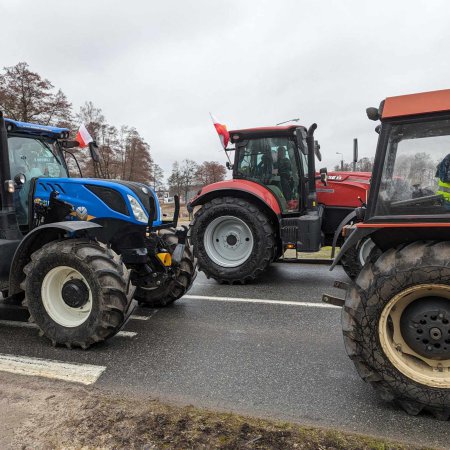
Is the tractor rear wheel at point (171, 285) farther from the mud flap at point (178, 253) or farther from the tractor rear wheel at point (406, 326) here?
the tractor rear wheel at point (406, 326)

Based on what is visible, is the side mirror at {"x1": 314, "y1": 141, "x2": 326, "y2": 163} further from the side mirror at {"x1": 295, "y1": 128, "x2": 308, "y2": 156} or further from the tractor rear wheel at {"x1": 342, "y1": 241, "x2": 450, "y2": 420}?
the tractor rear wheel at {"x1": 342, "y1": 241, "x2": 450, "y2": 420}

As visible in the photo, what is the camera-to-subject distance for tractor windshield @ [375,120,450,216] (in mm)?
2672

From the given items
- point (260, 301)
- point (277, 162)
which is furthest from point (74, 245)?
point (277, 162)

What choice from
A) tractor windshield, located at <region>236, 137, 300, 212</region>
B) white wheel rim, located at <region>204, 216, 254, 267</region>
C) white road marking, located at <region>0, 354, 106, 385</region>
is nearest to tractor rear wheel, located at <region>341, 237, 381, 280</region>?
tractor windshield, located at <region>236, 137, 300, 212</region>

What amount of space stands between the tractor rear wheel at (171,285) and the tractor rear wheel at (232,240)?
1361mm

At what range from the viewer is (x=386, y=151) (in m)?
2.79

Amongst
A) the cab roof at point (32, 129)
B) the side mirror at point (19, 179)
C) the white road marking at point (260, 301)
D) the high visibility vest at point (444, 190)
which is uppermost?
the cab roof at point (32, 129)

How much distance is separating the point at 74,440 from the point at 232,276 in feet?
13.8

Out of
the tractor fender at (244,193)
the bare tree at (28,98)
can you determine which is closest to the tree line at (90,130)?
the bare tree at (28,98)

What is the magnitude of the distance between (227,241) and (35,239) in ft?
11.1

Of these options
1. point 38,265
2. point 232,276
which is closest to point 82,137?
point 38,265

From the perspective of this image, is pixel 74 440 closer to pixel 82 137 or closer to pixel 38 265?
pixel 38 265

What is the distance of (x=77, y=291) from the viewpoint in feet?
12.2

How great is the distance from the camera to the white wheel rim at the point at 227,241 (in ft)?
21.8
